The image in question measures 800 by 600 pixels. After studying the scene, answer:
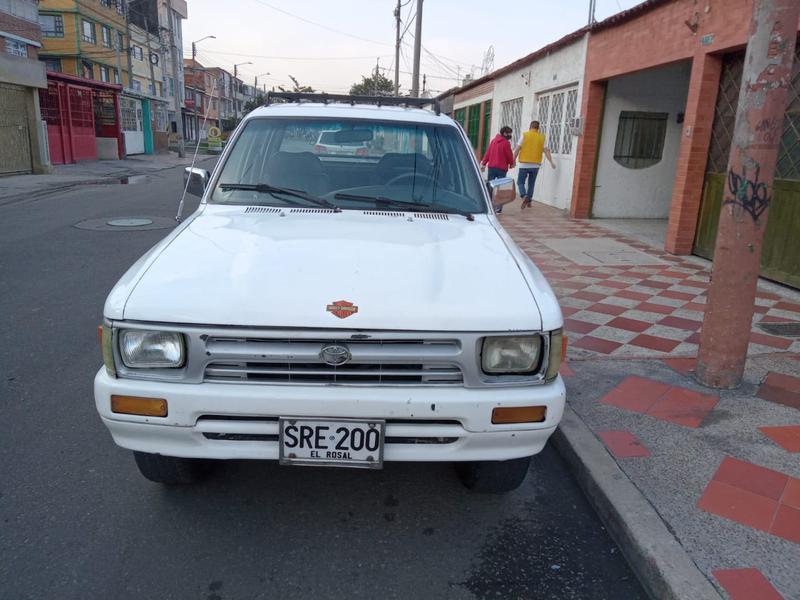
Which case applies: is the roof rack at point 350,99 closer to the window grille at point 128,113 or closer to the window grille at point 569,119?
the window grille at point 569,119

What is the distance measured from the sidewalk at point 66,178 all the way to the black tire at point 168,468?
1234 cm

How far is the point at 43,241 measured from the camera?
852cm

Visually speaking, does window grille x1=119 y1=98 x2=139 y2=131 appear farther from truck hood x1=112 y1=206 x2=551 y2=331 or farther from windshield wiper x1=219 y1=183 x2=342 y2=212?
truck hood x1=112 y1=206 x2=551 y2=331

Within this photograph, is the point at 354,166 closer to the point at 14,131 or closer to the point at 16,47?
the point at 14,131

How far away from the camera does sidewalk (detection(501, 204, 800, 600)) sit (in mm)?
2387

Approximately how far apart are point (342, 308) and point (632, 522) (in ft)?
4.89

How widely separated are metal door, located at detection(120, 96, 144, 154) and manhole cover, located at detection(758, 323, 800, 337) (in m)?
31.6

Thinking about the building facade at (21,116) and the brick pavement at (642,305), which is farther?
the building facade at (21,116)

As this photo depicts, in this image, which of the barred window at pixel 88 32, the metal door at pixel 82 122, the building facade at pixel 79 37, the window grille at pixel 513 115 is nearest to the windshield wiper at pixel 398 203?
the window grille at pixel 513 115

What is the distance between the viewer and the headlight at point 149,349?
231 cm

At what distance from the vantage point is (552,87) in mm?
14078

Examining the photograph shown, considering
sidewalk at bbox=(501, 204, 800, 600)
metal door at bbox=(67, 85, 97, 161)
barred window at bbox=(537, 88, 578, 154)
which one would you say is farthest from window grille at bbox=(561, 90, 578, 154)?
metal door at bbox=(67, 85, 97, 161)

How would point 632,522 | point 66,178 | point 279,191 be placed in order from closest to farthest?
point 632,522, point 279,191, point 66,178

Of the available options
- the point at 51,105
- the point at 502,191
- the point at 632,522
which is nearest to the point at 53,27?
the point at 51,105
